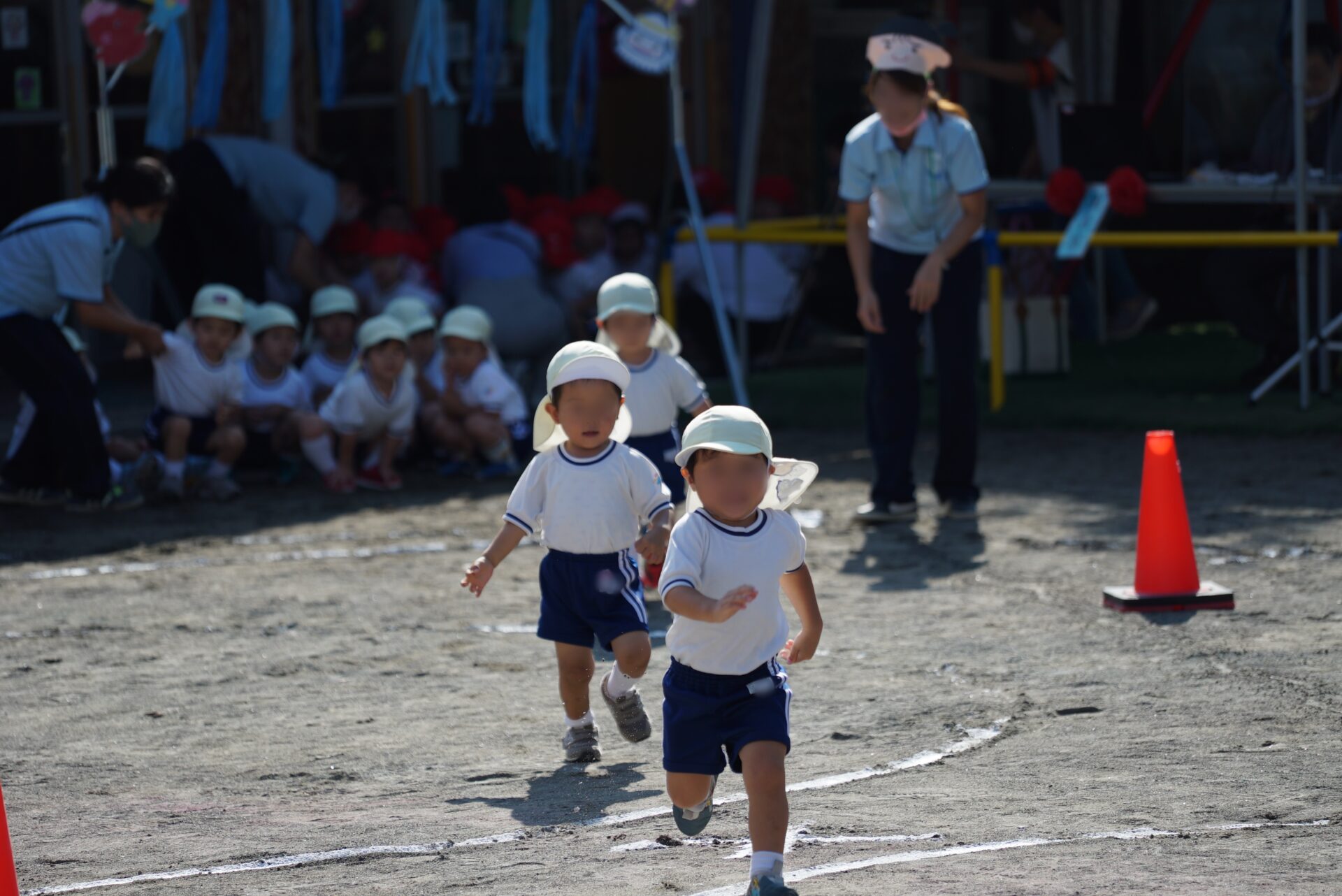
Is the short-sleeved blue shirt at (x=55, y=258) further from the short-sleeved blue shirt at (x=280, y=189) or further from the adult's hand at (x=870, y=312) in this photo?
the adult's hand at (x=870, y=312)

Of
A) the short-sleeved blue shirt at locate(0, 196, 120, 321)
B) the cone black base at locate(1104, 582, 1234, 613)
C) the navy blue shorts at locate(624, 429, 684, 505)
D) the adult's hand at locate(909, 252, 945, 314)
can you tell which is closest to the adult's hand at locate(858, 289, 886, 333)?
the adult's hand at locate(909, 252, 945, 314)

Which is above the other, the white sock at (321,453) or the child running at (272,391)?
the child running at (272,391)

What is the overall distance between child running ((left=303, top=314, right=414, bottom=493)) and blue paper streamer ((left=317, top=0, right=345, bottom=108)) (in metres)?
2.39

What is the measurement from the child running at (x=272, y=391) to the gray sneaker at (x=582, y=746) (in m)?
5.06

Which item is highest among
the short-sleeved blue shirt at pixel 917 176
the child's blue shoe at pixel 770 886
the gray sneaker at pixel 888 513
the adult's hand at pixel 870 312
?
the short-sleeved blue shirt at pixel 917 176

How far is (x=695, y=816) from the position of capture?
412 cm

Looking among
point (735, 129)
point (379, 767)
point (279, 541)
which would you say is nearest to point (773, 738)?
point (379, 767)

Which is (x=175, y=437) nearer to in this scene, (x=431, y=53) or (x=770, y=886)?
(x=431, y=53)

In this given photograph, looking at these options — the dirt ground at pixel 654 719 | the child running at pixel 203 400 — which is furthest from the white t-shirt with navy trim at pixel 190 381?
the dirt ground at pixel 654 719

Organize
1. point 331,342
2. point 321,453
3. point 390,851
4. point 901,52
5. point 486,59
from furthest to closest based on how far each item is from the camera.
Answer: point 486,59 < point 331,342 < point 321,453 < point 901,52 < point 390,851

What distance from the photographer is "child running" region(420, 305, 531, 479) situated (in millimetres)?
10125

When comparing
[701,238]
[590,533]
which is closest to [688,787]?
[590,533]

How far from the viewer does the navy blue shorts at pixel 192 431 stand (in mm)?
9648

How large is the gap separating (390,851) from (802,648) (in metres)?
1.03
